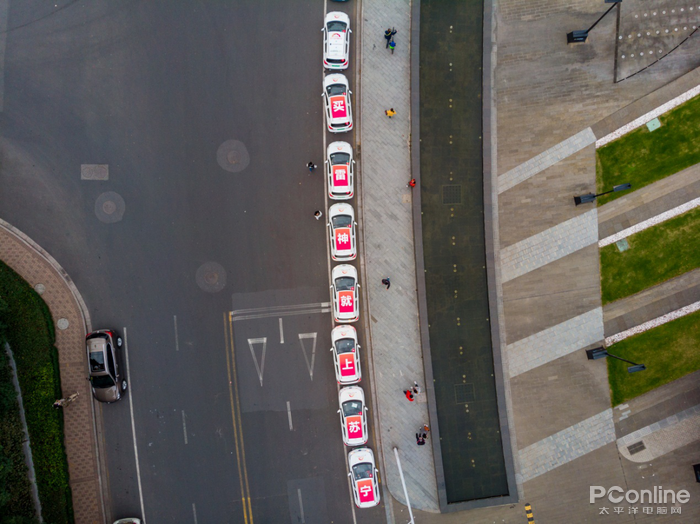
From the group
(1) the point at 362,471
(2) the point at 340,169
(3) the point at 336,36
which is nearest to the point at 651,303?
(1) the point at 362,471

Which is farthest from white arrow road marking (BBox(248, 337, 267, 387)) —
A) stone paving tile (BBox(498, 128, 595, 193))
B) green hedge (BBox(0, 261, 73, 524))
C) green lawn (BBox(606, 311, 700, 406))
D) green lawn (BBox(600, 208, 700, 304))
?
green lawn (BBox(606, 311, 700, 406))

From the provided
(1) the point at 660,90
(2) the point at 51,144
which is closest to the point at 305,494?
(2) the point at 51,144

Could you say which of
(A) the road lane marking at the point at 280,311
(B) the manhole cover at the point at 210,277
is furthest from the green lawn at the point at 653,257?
(B) the manhole cover at the point at 210,277

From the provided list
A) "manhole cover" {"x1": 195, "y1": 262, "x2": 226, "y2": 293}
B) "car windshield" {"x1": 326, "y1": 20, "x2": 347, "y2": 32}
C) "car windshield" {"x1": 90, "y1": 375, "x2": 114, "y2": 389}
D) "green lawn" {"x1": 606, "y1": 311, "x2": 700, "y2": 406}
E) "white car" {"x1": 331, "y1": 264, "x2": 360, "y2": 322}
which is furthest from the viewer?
"green lawn" {"x1": 606, "y1": 311, "x2": 700, "y2": 406}

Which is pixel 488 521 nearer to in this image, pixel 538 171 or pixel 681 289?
pixel 681 289
